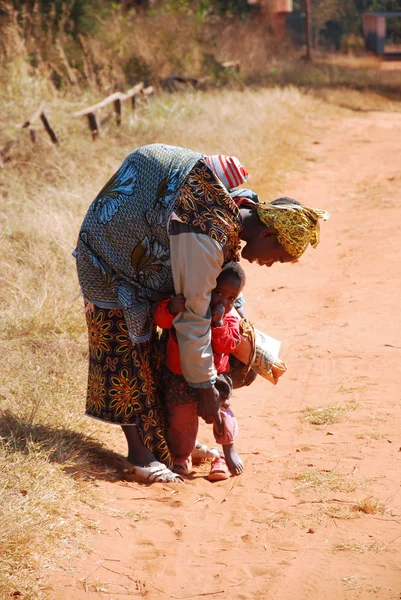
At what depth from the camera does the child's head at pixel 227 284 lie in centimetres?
312

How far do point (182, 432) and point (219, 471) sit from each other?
26 centimetres

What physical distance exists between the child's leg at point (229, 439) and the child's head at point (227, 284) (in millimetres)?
543

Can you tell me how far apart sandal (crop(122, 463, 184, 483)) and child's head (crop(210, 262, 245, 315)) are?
2.53 ft

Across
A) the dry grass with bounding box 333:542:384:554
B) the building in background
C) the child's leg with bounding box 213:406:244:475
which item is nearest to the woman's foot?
the child's leg with bounding box 213:406:244:475

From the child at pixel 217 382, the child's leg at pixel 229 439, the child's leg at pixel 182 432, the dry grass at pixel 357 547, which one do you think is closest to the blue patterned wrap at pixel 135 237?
the child at pixel 217 382

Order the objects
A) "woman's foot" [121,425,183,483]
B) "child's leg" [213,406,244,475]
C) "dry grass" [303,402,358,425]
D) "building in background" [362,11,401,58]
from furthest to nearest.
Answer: "building in background" [362,11,401,58] → "dry grass" [303,402,358,425] → "child's leg" [213,406,244,475] → "woman's foot" [121,425,183,483]

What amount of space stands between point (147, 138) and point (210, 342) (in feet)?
24.5

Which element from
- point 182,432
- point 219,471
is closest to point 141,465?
point 182,432

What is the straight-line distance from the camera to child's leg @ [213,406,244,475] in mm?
3430

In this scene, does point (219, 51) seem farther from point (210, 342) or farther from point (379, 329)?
point (210, 342)

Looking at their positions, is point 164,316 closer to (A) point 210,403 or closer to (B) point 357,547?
(A) point 210,403

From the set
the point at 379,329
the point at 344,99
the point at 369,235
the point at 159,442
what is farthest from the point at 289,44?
the point at 159,442

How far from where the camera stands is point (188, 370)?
3064 millimetres

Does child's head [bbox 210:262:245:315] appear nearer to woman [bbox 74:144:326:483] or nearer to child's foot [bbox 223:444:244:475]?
woman [bbox 74:144:326:483]
